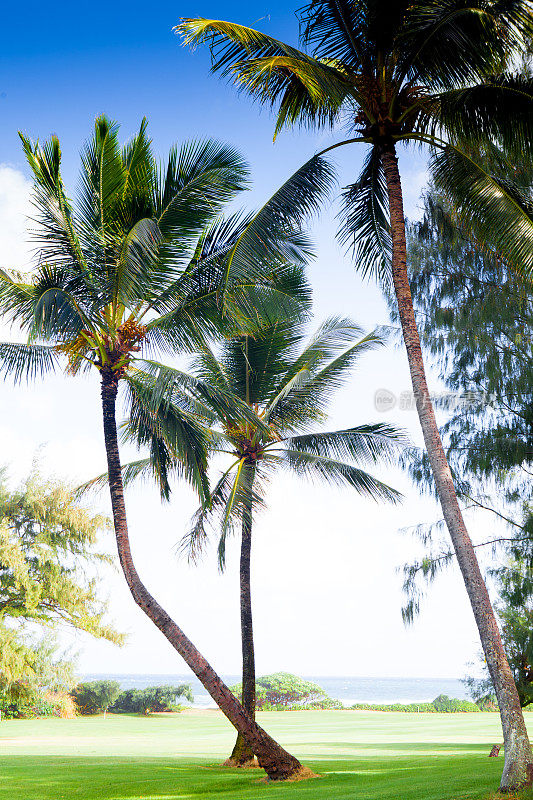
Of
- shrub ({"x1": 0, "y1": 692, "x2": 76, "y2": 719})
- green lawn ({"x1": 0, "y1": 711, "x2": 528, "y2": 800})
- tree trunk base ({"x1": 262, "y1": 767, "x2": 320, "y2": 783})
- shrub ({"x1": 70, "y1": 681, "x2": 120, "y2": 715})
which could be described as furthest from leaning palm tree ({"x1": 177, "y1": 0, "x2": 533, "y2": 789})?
shrub ({"x1": 70, "y1": 681, "x2": 120, "y2": 715})

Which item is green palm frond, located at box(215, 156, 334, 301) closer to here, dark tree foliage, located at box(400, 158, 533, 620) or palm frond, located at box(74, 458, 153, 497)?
dark tree foliage, located at box(400, 158, 533, 620)

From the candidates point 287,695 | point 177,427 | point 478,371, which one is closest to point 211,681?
point 177,427

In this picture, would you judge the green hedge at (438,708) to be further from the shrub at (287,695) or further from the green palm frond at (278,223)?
the green palm frond at (278,223)

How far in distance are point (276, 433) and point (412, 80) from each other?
8.78m

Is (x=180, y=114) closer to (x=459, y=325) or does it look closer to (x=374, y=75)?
(x=374, y=75)

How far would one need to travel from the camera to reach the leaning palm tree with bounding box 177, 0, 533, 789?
378 inches

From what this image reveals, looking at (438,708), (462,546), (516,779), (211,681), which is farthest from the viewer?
(438,708)

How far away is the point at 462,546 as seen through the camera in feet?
28.9

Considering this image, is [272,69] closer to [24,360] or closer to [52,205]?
[52,205]

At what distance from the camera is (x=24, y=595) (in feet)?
78.6

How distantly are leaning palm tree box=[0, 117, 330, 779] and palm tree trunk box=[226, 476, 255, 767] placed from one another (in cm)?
249

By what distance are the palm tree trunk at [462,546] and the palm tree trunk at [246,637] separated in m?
5.35

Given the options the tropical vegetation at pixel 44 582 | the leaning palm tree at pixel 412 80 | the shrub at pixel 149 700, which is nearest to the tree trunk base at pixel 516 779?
the leaning palm tree at pixel 412 80

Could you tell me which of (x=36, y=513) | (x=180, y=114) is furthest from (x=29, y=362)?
(x=36, y=513)
